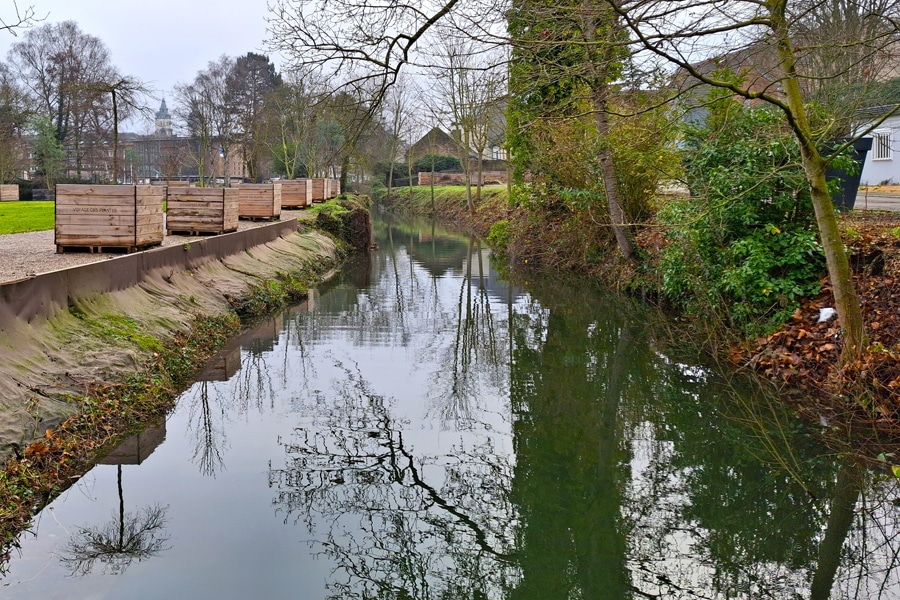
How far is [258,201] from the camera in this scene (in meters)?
23.5

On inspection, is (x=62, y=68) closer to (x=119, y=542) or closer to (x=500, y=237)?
(x=500, y=237)

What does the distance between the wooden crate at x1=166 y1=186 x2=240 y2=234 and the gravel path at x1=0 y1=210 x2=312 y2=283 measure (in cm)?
47

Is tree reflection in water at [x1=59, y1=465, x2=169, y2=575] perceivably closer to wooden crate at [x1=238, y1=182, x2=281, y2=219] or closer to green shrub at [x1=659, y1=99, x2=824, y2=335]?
green shrub at [x1=659, y1=99, x2=824, y2=335]

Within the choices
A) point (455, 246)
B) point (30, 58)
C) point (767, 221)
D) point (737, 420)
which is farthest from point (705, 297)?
point (30, 58)

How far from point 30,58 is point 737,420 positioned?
50087mm

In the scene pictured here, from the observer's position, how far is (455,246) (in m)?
31.8

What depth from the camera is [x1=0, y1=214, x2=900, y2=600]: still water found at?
564cm

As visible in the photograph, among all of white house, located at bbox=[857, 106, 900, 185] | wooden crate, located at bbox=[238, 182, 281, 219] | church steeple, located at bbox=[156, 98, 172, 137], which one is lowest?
wooden crate, located at bbox=[238, 182, 281, 219]

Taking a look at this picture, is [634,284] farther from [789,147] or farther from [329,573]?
[329,573]

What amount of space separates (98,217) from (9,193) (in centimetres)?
2731

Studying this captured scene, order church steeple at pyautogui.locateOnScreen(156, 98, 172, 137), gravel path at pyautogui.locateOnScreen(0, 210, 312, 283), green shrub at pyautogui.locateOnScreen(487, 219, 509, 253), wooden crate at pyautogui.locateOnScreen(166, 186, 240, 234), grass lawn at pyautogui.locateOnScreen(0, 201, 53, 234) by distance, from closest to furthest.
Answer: gravel path at pyautogui.locateOnScreen(0, 210, 312, 283) < wooden crate at pyautogui.locateOnScreen(166, 186, 240, 234) < grass lawn at pyautogui.locateOnScreen(0, 201, 53, 234) < green shrub at pyautogui.locateOnScreen(487, 219, 509, 253) < church steeple at pyautogui.locateOnScreen(156, 98, 172, 137)

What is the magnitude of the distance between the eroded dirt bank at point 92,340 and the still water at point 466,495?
69 cm

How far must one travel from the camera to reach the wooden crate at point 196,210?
1686cm

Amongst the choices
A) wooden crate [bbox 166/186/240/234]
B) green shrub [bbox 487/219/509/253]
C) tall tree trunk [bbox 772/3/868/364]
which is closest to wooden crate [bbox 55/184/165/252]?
wooden crate [bbox 166/186/240/234]
